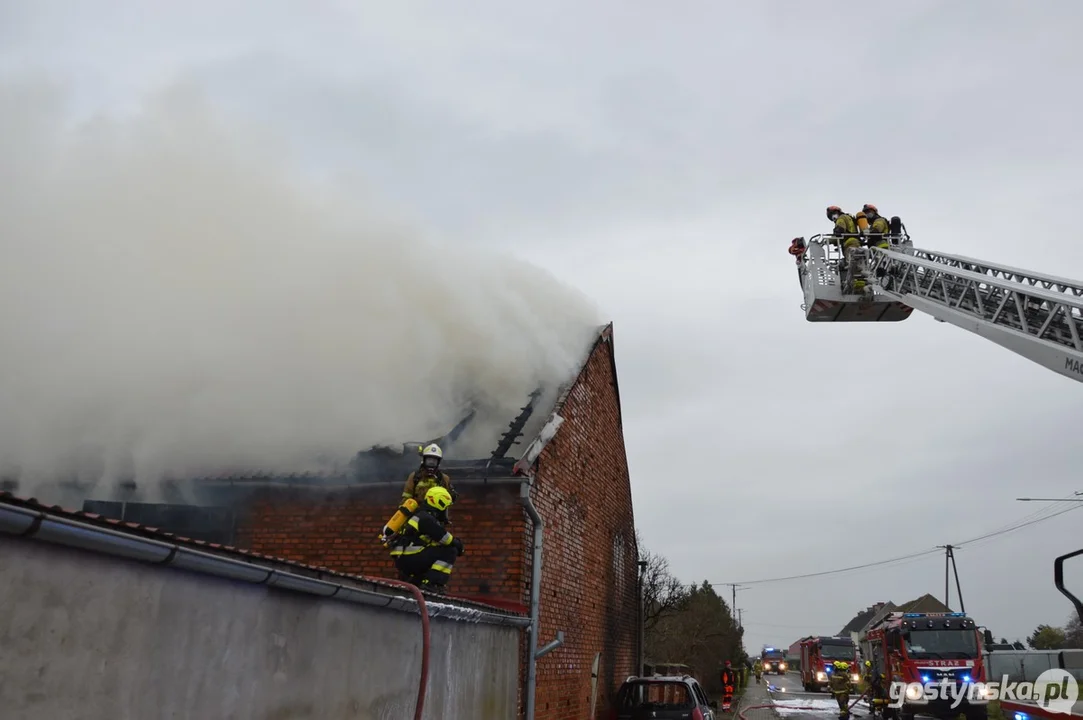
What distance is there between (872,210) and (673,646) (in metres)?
24.4

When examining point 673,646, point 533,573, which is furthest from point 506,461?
point 673,646

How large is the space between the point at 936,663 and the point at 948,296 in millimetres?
10387

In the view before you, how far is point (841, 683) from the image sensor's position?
17.5 meters

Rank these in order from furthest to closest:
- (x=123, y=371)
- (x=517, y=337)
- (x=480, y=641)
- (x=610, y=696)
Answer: (x=610, y=696) → (x=517, y=337) → (x=123, y=371) → (x=480, y=641)

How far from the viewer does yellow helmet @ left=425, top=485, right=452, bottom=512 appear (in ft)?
20.4

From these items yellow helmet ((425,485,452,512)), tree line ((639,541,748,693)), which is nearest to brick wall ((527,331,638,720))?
yellow helmet ((425,485,452,512))

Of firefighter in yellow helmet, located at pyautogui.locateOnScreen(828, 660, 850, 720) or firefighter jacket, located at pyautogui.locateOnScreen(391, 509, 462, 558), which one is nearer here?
firefighter jacket, located at pyautogui.locateOnScreen(391, 509, 462, 558)

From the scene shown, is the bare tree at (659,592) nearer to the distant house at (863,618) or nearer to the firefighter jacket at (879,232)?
the firefighter jacket at (879,232)

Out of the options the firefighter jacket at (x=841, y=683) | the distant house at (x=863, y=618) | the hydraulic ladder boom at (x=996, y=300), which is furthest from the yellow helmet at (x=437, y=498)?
the distant house at (x=863, y=618)

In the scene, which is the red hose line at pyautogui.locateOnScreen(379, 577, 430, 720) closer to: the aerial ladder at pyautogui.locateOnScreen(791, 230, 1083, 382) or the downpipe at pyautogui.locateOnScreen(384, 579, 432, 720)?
the downpipe at pyautogui.locateOnScreen(384, 579, 432, 720)

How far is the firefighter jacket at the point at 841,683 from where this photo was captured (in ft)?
55.9

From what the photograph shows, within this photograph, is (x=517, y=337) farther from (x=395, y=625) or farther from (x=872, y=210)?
(x=395, y=625)

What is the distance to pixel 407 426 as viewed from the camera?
8.77 meters

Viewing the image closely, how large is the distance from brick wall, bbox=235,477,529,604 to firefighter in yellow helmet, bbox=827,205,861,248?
490 cm
